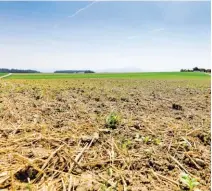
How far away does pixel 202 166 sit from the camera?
104 inches

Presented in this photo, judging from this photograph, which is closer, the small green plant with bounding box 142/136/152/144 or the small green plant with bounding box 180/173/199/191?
the small green plant with bounding box 180/173/199/191

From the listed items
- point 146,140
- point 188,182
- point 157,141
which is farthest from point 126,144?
point 188,182

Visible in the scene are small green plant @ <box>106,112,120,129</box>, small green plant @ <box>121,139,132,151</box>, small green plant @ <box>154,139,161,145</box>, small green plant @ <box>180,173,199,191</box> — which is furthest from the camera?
small green plant @ <box>106,112,120,129</box>

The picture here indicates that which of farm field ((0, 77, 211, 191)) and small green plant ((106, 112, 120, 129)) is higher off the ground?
small green plant ((106, 112, 120, 129))

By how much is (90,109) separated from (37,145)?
82.5 inches

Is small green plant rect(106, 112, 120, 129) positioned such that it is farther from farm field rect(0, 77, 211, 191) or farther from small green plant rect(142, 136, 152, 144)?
small green plant rect(142, 136, 152, 144)

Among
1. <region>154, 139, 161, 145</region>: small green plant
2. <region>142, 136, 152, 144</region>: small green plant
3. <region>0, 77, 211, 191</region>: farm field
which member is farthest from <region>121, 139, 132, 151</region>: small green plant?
<region>154, 139, 161, 145</region>: small green plant

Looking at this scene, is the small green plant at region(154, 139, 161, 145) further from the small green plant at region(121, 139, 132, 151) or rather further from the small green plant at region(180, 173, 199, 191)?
the small green plant at region(180, 173, 199, 191)

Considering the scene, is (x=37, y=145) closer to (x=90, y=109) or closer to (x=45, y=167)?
(x=45, y=167)

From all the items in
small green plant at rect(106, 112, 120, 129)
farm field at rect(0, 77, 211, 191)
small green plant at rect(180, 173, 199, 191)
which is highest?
small green plant at rect(106, 112, 120, 129)

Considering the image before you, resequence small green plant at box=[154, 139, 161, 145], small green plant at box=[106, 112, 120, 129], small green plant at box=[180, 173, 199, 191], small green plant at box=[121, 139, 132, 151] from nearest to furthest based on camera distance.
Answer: small green plant at box=[180, 173, 199, 191], small green plant at box=[121, 139, 132, 151], small green plant at box=[154, 139, 161, 145], small green plant at box=[106, 112, 120, 129]

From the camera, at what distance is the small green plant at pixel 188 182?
2.15 metres

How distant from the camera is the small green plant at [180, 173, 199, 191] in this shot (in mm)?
2148

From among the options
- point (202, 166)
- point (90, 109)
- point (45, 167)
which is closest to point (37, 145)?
point (45, 167)
